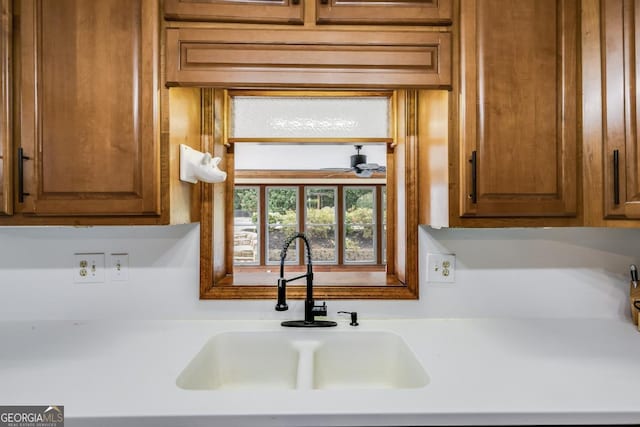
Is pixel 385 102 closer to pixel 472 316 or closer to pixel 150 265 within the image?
pixel 472 316

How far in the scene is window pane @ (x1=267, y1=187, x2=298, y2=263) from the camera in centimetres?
526

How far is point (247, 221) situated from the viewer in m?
5.38

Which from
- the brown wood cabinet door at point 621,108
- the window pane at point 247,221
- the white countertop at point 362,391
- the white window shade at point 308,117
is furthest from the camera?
the window pane at point 247,221

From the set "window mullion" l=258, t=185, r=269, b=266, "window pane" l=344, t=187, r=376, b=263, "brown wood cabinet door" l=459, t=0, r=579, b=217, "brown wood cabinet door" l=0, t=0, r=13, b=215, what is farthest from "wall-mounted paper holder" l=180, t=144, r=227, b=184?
"window pane" l=344, t=187, r=376, b=263

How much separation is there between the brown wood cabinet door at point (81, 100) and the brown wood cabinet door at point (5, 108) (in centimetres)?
3

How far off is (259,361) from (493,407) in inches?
30.0

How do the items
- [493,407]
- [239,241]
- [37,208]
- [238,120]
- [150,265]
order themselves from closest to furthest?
[493,407] < [37,208] < [150,265] < [238,120] < [239,241]

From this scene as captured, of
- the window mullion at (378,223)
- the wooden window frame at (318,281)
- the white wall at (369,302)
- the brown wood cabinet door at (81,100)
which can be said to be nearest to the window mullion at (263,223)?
the window mullion at (378,223)

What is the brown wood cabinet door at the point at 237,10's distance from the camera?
104 cm

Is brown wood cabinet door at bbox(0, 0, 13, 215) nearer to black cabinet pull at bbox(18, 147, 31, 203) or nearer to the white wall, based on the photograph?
black cabinet pull at bbox(18, 147, 31, 203)

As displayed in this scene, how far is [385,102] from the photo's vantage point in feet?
5.06

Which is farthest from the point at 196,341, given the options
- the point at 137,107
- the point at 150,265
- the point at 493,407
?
the point at 493,407

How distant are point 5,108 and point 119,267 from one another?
624 millimetres

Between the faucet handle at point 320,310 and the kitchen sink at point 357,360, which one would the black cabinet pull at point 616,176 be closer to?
the kitchen sink at point 357,360
